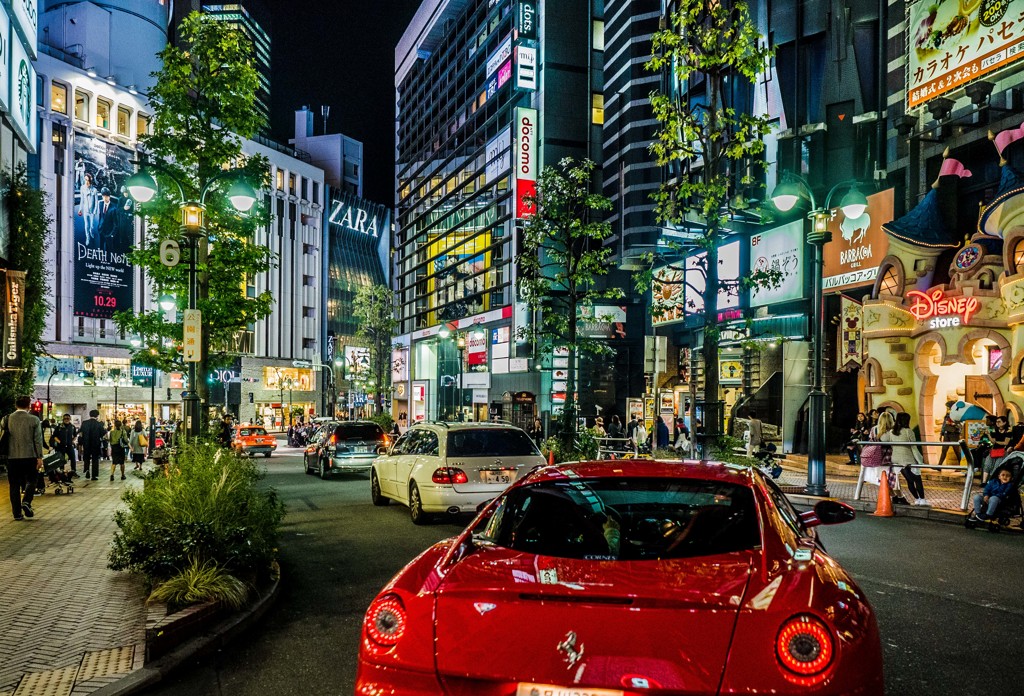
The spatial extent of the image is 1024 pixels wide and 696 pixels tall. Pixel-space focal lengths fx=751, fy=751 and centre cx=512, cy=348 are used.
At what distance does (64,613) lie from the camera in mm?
6438

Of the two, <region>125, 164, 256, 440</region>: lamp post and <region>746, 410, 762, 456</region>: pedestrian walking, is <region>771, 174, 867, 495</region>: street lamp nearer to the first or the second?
<region>746, 410, 762, 456</region>: pedestrian walking

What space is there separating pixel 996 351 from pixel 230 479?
17.8 m

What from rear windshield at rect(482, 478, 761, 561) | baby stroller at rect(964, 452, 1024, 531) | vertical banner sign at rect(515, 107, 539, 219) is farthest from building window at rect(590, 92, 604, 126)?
rear windshield at rect(482, 478, 761, 561)

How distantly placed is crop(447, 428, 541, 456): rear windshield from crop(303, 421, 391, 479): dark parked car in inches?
395

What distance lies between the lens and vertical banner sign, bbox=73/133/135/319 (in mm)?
56250

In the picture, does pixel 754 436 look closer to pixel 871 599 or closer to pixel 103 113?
pixel 871 599

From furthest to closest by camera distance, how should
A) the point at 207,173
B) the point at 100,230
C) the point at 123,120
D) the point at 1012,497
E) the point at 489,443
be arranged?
the point at 123,120
the point at 100,230
the point at 207,173
the point at 489,443
the point at 1012,497

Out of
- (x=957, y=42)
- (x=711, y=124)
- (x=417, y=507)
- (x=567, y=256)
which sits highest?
(x=957, y=42)

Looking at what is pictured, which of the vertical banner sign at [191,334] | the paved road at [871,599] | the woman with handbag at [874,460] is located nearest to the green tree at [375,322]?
the vertical banner sign at [191,334]

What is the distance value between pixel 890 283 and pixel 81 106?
6115 centimetres

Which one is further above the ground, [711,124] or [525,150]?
[525,150]

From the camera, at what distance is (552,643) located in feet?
8.67

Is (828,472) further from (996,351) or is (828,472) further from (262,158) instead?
(262,158)

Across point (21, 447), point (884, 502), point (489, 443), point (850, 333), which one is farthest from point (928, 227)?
point (21, 447)
